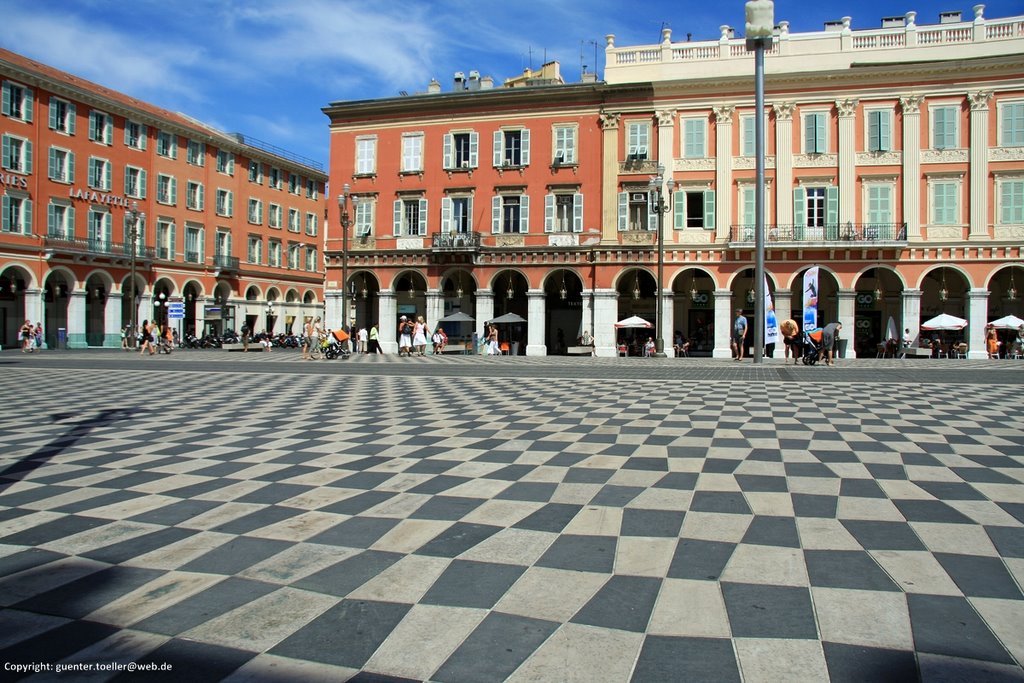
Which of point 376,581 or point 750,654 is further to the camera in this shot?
point 376,581

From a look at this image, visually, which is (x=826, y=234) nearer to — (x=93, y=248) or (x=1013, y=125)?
(x=1013, y=125)

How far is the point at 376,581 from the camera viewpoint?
11.4ft

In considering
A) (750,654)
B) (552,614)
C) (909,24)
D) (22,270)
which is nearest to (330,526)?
(552,614)

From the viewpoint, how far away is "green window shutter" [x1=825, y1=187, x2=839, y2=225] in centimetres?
3219

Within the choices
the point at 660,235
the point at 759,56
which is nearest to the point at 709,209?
the point at 660,235

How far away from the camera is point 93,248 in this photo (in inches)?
1594

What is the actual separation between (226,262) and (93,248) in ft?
32.9

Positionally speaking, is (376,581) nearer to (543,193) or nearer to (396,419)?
(396,419)

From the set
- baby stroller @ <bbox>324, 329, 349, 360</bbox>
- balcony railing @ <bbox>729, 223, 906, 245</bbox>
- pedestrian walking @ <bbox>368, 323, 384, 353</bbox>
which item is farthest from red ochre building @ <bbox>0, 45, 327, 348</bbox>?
balcony railing @ <bbox>729, 223, 906, 245</bbox>

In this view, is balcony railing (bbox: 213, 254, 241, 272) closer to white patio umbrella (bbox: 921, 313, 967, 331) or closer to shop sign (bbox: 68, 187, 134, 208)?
shop sign (bbox: 68, 187, 134, 208)

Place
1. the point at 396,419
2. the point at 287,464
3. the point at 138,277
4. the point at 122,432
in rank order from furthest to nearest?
1. the point at 138,277
2. the point at 396,419
3. the point at 122,432
4. the point at 287,464

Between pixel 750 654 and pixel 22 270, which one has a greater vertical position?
pixel 22 270

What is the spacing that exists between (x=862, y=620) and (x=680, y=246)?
104 ft

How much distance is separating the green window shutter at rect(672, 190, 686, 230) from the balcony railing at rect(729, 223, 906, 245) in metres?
2.36
